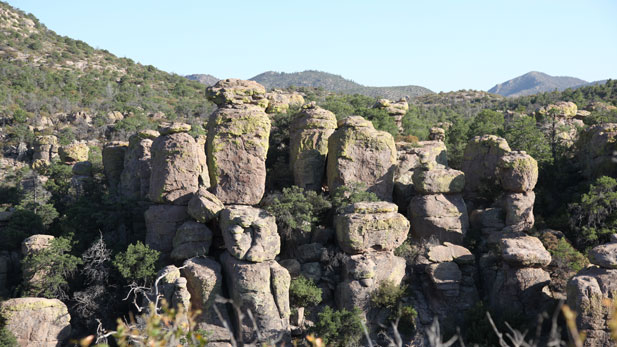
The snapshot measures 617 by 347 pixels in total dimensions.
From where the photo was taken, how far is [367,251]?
21.7 m

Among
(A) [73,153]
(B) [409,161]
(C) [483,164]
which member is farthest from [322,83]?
(C) [483,164]

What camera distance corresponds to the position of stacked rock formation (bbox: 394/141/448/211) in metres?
25.8

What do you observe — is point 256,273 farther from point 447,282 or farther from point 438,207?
point 438,207

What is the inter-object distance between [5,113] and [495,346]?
54.5 metres

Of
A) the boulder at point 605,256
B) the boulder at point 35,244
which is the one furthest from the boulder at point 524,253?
the boulder at point 35,244

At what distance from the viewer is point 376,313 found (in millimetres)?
20875

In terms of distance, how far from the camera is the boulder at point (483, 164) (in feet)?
83.8

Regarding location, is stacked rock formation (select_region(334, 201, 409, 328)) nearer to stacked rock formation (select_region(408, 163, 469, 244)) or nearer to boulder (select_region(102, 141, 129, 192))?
stacked rock formation (select_region(408, 163, 469, 244))

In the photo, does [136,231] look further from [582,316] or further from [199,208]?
[582,316]

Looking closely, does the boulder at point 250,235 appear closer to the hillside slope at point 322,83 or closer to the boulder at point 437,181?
the boulder at point 437,181

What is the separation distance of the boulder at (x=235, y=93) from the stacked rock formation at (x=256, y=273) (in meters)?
7.05

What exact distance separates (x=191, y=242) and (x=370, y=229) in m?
7.50

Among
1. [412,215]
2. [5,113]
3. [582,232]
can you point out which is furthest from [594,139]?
[5,113]

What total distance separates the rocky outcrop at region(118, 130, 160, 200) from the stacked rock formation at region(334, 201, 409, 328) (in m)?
10.9
